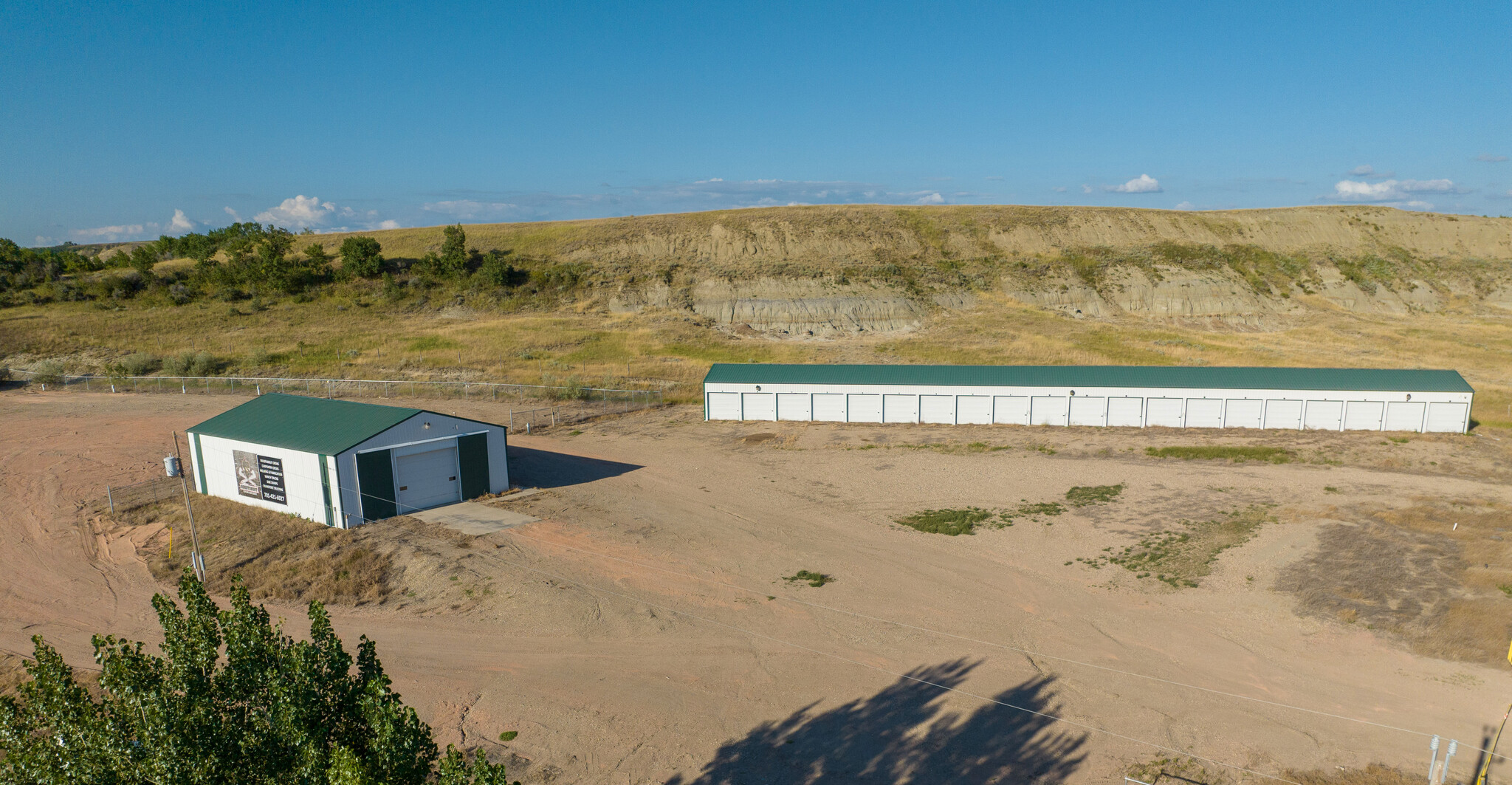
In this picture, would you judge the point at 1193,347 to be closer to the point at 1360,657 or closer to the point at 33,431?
the point at 1360,657

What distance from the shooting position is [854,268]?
8119cm

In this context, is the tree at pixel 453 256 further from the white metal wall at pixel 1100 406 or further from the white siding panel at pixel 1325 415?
the white siding panel at pixel 1325 415

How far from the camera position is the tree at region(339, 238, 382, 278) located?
80812 millimetres

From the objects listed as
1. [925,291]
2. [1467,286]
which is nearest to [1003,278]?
[925,291]

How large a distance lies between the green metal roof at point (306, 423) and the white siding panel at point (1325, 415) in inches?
1627

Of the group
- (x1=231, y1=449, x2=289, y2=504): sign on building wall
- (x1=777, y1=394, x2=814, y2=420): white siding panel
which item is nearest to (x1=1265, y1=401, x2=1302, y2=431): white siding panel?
(x1=777, y1=394, x2=814, y2=420): white siding panel

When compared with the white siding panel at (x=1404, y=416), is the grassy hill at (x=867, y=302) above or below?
above

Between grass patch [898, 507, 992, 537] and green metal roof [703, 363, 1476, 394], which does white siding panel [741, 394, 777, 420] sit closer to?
green metal roof [703, 363, 1476, 394]

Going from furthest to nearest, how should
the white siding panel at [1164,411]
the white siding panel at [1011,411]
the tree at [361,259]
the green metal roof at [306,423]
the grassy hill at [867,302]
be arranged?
1. the tree at [361,259]
2. the grassy hill at [867,302]
3. the white siding panel at [1011,411]
4. the white siding panel at [1164,411]
5. the green metal roof at [306,423]

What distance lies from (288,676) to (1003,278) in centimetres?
8016

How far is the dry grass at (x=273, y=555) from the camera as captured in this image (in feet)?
65.7

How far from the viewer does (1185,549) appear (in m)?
23.1

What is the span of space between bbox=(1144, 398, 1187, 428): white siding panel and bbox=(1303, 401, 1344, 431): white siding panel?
19.5ft

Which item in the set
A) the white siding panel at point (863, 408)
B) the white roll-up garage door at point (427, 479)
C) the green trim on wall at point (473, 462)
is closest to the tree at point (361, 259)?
the white siding panel at point (863, 408)
